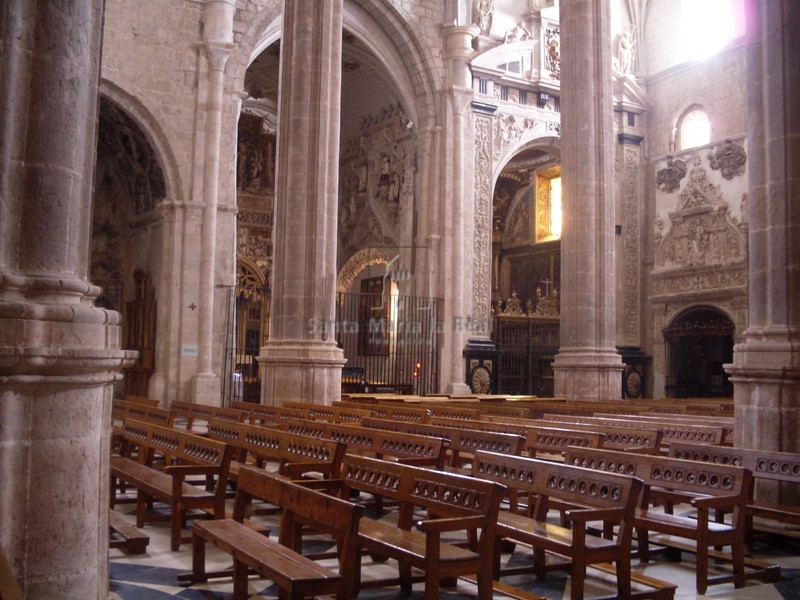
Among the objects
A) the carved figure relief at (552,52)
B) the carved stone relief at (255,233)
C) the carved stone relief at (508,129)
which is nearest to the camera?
the carved stone relief at (508,129)

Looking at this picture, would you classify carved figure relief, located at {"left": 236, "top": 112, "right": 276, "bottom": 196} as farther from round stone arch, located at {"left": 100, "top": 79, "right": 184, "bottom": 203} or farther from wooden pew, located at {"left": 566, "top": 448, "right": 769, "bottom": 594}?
wooden pew, located at {"left": 566, "top": 448, "right": 769, "bottom": 594}

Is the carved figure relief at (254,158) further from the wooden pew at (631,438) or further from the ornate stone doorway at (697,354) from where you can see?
the wooden pew at (631,438)

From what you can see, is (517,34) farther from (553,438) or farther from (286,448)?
(286,448)

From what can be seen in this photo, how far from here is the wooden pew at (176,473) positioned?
556cm

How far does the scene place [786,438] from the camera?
6.68 metres

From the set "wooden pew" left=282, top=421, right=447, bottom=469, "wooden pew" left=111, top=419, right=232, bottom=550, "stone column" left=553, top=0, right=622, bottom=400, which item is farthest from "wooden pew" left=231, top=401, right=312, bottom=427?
"stone column" left=553, top=0, right=622, bottom=400

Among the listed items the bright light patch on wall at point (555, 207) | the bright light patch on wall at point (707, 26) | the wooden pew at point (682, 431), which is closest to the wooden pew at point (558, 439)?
the wooden pew at point (682, 431)

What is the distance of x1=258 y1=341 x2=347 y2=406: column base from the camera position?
504 inches

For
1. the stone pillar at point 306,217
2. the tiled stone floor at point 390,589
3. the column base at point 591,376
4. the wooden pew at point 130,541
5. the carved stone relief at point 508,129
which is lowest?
the tiled stone floor at point 390,589

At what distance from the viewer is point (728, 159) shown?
21.1 meters

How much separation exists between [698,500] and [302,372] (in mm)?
8667

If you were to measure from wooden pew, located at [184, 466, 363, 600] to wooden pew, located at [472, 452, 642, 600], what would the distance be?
102 centimetres

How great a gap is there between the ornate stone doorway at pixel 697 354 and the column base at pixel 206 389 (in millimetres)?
11596

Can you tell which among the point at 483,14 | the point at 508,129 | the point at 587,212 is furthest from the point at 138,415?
the point at 483,14
